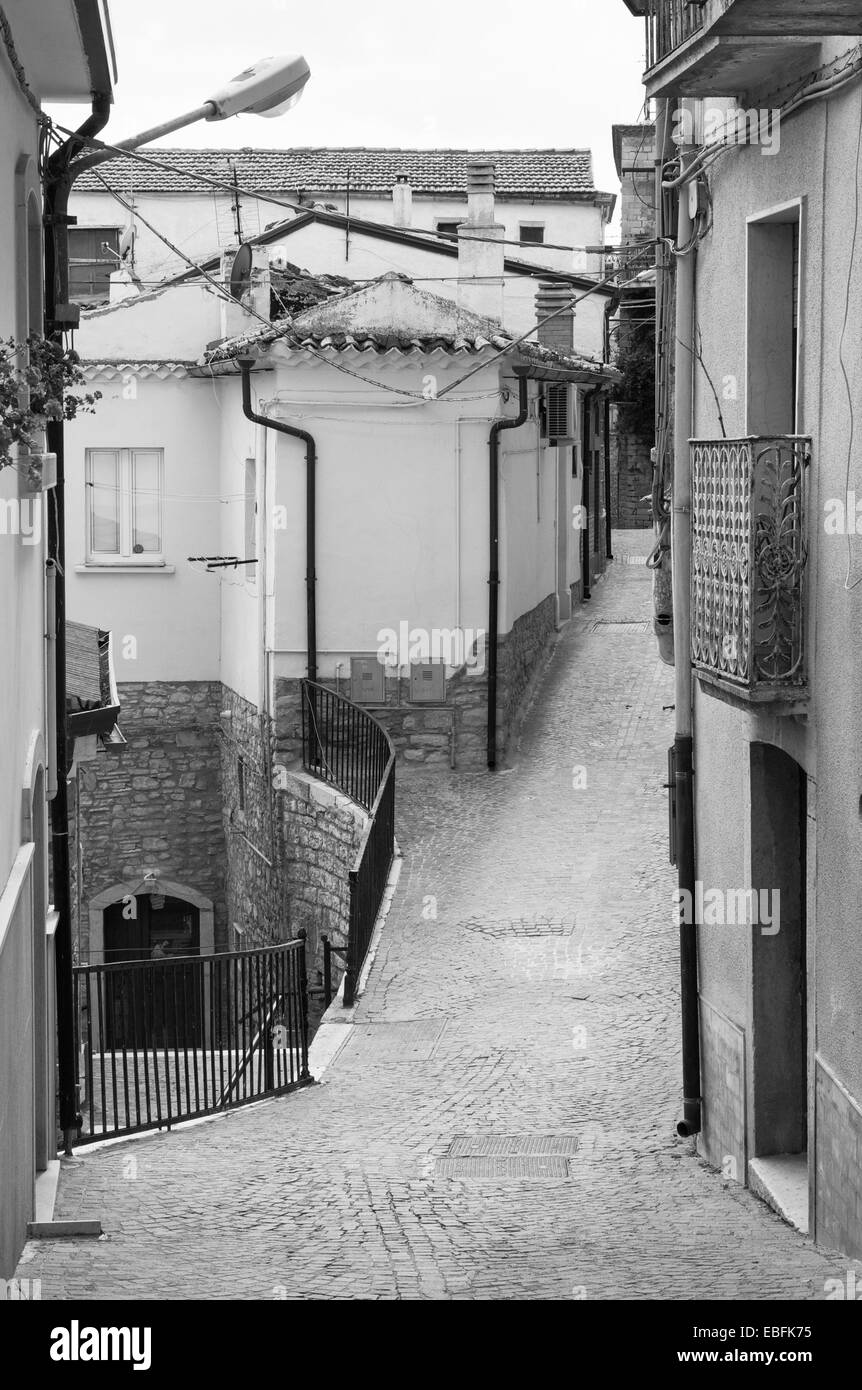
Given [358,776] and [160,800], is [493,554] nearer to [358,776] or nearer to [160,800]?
[358,776]

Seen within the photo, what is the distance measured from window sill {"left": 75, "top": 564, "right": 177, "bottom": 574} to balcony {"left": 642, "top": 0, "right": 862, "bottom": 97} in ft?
42.9

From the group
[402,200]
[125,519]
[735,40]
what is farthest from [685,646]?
[402,200]

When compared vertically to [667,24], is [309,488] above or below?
below

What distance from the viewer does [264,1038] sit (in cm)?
1162

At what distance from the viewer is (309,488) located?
18.1m

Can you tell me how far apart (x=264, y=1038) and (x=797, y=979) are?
4118 millimetres

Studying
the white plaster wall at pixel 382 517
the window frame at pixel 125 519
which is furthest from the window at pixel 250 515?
the window frame at pixel 125 519

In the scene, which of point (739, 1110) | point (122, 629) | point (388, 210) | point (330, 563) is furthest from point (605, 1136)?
point (388, 210)

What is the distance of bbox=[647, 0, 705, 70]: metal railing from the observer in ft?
28.2

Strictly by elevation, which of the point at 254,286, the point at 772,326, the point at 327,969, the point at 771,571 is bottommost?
the point at 327,969

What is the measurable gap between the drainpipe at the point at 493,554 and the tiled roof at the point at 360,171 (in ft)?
54.4

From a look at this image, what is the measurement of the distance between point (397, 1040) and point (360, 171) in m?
28.3

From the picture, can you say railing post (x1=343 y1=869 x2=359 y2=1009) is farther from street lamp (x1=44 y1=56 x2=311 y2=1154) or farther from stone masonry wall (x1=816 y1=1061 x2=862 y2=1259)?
stone masonry wall (x1=816 y1=1061 x2=862 y2=1259)
